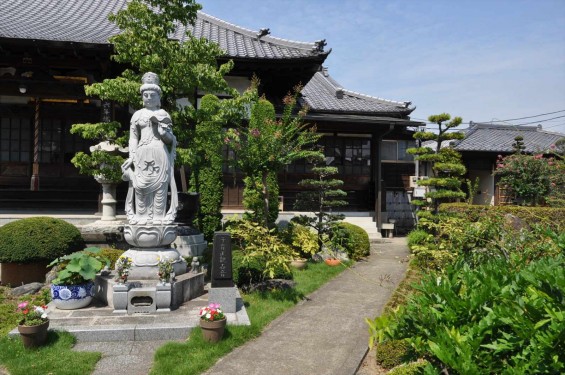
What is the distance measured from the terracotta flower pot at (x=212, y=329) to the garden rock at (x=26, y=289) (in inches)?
218

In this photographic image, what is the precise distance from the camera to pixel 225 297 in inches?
280

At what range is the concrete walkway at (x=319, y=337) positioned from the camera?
214 inches

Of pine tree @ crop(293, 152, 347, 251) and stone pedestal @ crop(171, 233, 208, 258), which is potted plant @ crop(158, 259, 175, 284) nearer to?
stone pedestal @ crop(171, 233, 208, 258)

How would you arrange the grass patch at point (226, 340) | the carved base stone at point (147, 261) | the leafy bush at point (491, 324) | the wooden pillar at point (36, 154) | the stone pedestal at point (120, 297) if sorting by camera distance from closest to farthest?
the leafy bush at point (491, 324), the grass patch at point (226, 340), the stone pedestal at point (120, 297), the carved base stone at point (147, 261), the wooden pillar at point (36, 154)

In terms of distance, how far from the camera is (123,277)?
6.95 metres

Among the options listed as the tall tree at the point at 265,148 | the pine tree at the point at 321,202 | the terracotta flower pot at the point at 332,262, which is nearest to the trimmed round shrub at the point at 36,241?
the tall tree at the point at 265,148

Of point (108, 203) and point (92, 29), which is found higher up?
point (92, 29)

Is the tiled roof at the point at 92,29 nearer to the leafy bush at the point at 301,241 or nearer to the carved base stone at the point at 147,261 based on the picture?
the leafy bush at the point at 301,241

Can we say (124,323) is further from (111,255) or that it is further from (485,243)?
(485,243)

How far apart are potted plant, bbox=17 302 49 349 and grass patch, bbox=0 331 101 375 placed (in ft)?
0.31

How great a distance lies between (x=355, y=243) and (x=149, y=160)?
7.70 m

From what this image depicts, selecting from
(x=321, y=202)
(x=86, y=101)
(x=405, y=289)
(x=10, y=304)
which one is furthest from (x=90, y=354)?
(x=86, y=101)

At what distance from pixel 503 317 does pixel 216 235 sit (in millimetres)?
5501

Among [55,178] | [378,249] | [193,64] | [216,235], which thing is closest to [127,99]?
[193,64]
